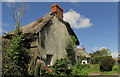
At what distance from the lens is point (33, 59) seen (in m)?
7.15

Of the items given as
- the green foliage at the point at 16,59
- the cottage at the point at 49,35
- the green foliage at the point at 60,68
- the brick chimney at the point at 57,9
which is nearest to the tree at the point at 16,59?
the green foliage at the point at 16,59

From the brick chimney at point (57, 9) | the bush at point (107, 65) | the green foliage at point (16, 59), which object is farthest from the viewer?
the bush at point (107, 65)

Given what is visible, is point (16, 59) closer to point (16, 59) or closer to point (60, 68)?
point (16, 59)

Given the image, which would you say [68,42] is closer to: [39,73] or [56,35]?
[56,35]

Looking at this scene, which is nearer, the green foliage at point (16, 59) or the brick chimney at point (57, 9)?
the green foliage at point (16, 59)

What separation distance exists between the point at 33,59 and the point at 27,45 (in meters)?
1.12

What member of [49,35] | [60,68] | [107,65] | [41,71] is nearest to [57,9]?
[49,35]

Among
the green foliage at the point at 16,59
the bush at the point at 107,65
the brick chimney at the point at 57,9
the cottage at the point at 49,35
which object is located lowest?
the bush at the point at 107,65

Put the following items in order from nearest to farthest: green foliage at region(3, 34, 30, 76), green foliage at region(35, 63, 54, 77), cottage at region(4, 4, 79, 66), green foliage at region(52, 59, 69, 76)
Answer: green foliage at region(3, 34, 30, 76) → green foliage at region(35, 63, 54, 77) → cottage at region(4, 4, 79, 66) → green foliage at region(52, 59, 69, 76)

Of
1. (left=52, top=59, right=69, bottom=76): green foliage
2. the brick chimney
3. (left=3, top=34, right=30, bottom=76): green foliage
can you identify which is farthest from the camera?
the brick chimney

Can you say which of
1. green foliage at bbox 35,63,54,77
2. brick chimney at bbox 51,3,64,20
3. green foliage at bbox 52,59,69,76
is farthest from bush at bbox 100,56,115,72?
green foliage at bbox 35,63,54,77

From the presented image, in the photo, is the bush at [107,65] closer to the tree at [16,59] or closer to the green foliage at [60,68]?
the green foliage at [60,68]

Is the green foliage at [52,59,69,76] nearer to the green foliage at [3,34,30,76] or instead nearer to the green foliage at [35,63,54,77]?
the green foliage at [35,63,54,77]

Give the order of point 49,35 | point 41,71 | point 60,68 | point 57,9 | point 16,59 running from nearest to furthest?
point 16,59 → point 41,71 → point 60,68 → point 49,35 → point 57,9
